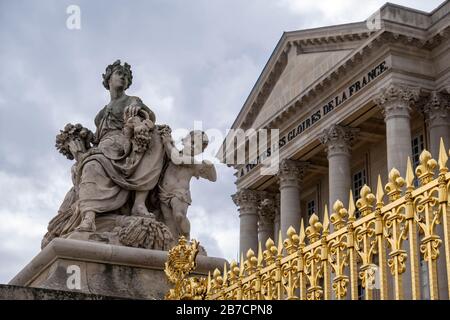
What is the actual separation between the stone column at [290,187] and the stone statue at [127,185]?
3412 cm

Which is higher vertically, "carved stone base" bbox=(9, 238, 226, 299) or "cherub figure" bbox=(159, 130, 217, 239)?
"cherub figure" bbox=(159, 130, 217, 239)

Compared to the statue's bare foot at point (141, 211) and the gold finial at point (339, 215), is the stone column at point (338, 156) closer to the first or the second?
the statue's bare foot at point (141, 211)

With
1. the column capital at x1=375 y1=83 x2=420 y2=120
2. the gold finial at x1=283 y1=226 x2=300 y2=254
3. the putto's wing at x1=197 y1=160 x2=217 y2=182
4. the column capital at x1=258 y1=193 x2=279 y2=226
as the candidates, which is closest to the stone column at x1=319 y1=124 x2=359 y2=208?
the column capital at x1=375 y1=83 x2=420 y2=120

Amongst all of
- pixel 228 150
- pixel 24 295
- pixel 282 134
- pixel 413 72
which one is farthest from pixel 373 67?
pixel 24 295

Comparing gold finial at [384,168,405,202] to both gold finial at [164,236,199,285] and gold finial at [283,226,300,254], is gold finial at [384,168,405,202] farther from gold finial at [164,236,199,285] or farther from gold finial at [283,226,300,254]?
gold finial at [164,236,199,285]

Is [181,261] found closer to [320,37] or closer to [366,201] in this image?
[366,201]

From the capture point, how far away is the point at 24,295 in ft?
21.7

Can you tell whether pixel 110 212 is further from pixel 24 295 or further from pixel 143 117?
pixel 24 295

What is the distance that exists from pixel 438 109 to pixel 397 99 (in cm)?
202

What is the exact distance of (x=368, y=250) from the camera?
5.90 m

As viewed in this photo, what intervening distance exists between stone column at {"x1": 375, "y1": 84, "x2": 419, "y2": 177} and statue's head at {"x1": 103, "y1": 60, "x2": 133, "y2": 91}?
2572 centimetres

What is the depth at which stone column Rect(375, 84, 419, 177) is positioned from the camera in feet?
115

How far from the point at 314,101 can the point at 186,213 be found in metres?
33.4

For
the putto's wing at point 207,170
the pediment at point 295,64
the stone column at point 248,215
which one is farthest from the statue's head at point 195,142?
the stone column at point 248,215
